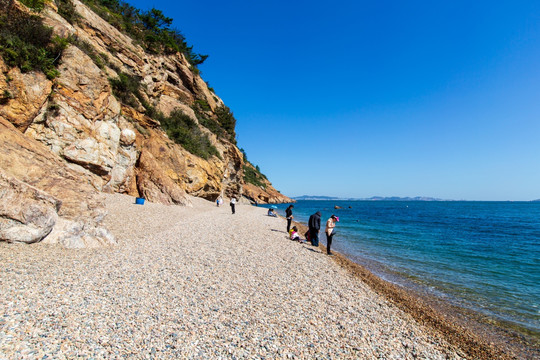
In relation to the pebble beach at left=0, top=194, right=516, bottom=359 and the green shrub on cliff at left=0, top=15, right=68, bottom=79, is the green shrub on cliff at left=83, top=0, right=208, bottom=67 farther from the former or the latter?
the pebble beach at left=0, top=194, right=516, bottom=359

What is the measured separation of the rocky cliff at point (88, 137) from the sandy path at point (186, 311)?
1394 millimetres

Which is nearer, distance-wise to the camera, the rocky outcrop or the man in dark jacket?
the rocky outcrop

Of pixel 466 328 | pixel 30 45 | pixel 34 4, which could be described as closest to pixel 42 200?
pixel 30 45

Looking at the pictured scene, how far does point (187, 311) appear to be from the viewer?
5387 millimetres

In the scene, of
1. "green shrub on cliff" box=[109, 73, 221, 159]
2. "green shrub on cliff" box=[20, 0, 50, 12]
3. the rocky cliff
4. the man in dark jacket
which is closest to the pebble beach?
the rocky cliff

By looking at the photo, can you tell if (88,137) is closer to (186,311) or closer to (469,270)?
(186,311)

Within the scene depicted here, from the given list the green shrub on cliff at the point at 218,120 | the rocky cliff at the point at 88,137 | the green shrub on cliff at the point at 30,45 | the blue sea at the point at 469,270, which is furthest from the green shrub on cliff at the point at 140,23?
the blue sea at the point at 469,270

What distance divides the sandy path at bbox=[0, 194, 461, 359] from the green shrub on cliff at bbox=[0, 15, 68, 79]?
10945 mm

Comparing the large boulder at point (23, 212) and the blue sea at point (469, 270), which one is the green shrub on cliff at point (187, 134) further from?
the large boulder at point (23, 212)

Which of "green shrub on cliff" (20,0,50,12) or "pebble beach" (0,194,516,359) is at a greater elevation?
"green shrub on cliff" (20,0,50,12)

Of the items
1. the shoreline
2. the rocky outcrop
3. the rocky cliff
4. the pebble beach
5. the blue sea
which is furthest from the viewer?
the blue sea

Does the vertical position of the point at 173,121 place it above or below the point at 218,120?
below

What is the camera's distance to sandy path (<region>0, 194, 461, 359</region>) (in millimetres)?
4117

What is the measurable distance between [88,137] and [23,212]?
1075cm
